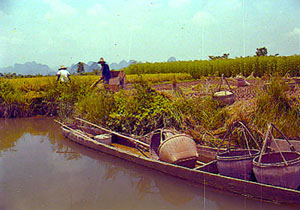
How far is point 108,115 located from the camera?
7.74m

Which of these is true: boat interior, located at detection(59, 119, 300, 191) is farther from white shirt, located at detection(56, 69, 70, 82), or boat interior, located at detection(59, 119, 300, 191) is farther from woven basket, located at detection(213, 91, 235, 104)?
white shirt, located at detection(56, 69, 70, 82)

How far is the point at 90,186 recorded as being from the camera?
511 cm

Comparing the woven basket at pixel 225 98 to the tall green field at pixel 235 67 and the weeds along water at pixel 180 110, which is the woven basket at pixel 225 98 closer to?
the weeds along water at pixel 180 110

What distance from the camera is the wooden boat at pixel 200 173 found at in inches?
153

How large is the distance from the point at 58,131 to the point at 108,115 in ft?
8.67

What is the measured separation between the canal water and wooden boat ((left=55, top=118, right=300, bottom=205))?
97mm

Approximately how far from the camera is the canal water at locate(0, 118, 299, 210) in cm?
439

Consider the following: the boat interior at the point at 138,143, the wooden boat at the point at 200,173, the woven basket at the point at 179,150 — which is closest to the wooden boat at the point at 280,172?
the wooden boat at the point at 200,173

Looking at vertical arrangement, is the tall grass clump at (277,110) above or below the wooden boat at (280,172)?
above

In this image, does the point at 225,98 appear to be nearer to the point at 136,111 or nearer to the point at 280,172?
the point at 136,111

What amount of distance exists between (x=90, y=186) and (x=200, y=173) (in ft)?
6.24

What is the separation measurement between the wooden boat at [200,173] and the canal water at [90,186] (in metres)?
0.10

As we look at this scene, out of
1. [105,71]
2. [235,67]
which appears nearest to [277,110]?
[105,71]

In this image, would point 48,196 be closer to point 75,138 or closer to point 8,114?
point 75,138
